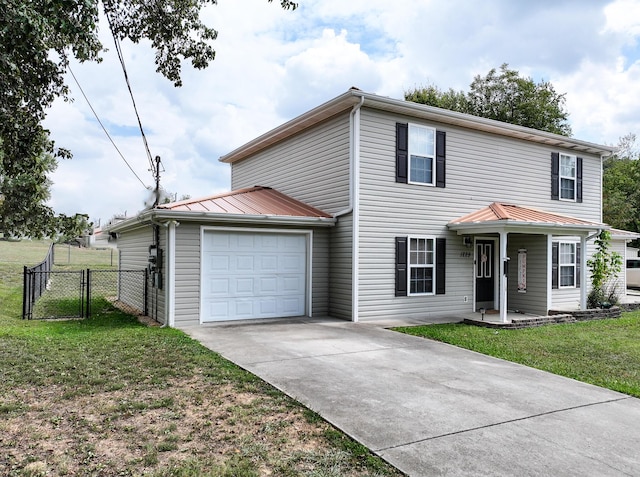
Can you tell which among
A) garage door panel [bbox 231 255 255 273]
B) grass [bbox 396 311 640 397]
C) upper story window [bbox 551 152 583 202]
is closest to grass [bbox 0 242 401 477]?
garage door panel [bbox 231 255 255 273]

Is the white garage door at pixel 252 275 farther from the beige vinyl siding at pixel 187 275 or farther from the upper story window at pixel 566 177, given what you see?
the upper story window at pixel 566 177

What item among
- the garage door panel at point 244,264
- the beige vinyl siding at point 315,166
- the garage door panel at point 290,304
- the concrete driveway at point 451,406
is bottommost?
the concrete driveway at point 451,406

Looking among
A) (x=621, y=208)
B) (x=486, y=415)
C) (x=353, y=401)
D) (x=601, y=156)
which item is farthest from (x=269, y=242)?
(x=621, y=208)

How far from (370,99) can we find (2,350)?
803cm

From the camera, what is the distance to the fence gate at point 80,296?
10523 mm

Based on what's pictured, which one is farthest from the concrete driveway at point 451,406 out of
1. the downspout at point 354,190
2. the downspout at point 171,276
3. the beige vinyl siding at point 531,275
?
the beige vinyl siding at point 531,275

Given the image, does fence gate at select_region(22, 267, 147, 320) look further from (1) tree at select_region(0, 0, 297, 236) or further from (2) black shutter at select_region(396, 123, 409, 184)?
(2) black shutter at select_region(396, 123, 409, 184)

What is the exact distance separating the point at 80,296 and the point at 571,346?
1355cm

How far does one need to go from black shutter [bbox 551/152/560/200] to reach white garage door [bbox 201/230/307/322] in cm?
789

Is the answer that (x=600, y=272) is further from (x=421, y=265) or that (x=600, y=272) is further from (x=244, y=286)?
(x=244, y=286)

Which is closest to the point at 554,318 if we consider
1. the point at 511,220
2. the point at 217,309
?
the point at 511,220

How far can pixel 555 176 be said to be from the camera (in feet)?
44.6

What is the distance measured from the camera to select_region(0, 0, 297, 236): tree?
414 centimetres

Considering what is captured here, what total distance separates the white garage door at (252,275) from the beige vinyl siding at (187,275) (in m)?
Answer: 0.18
